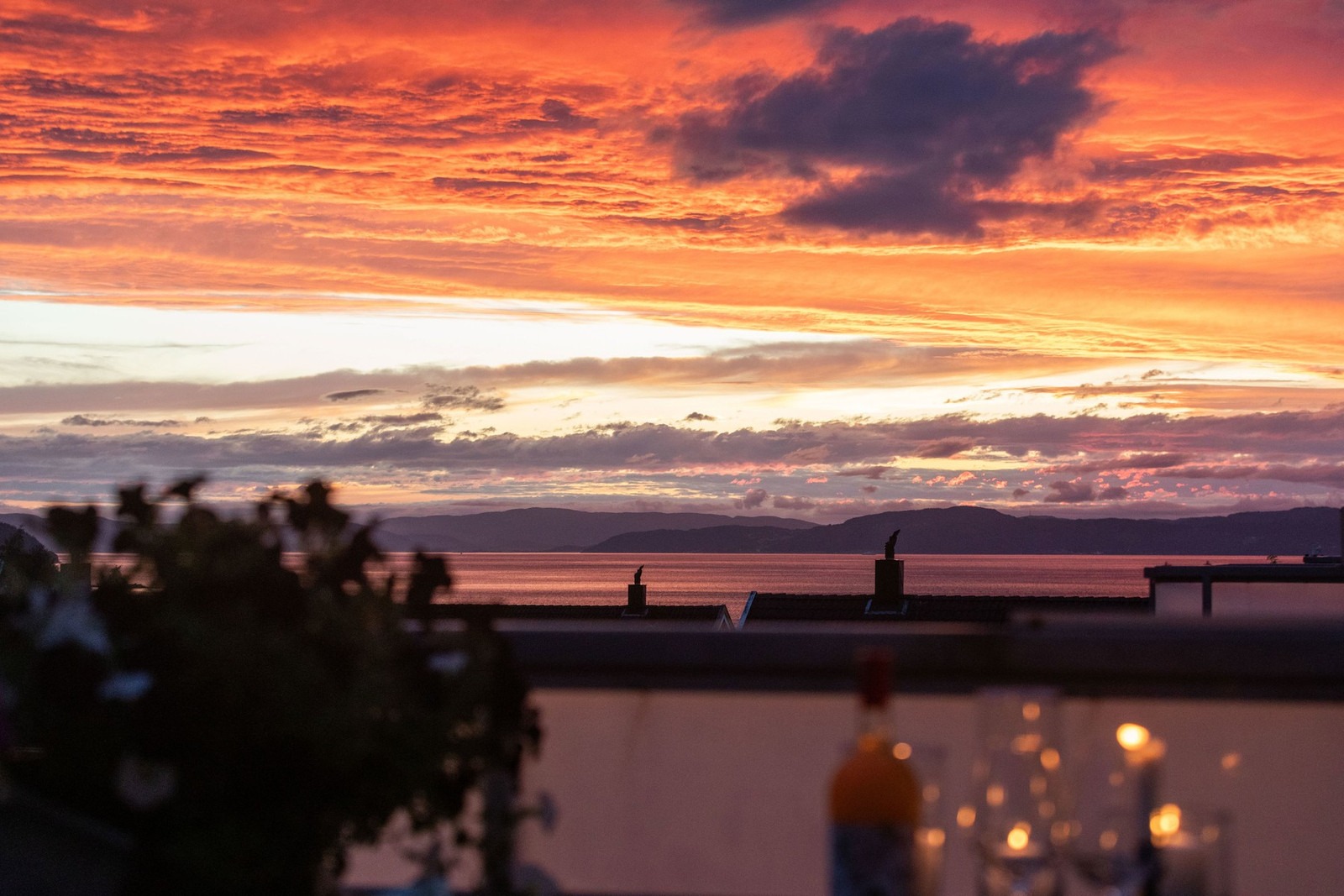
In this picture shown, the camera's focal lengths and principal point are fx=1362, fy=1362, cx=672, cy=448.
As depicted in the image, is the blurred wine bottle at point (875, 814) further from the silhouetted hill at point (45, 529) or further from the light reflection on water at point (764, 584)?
the light reflection on water at point (764, 584)

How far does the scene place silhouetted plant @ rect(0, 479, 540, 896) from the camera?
1.59 m

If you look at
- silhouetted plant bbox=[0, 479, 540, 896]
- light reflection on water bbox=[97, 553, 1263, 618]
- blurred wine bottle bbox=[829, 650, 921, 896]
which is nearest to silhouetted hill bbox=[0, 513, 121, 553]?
silhouetted plant bbox=[0, 479, 540, 896]

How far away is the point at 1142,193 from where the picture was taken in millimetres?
19625

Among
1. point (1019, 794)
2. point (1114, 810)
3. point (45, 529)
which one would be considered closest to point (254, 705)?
point (45, 529)

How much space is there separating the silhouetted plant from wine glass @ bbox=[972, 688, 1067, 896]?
0.60 metres

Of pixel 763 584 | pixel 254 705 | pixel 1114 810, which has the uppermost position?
pixel 254 705

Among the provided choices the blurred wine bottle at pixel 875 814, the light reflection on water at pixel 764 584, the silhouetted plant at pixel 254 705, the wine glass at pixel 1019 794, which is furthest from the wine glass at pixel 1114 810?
the light reflection on water at pixel 764 584

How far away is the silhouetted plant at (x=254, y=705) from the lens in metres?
1.59

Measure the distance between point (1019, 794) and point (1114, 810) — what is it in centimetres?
11

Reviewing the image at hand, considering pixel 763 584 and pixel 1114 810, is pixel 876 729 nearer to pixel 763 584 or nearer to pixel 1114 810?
pixel 1114 810

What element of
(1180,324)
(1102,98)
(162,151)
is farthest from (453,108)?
(1180,324)

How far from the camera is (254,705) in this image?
1.58 metres

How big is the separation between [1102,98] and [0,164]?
10.3 metres

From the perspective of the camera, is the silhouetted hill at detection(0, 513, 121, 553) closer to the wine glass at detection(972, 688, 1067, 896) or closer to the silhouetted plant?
the silhouetted plant
